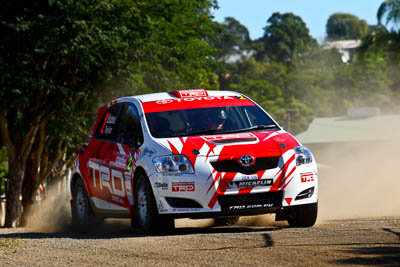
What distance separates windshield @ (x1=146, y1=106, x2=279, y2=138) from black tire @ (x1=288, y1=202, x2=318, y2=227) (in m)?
1.12

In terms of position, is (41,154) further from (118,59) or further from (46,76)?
(118,59)

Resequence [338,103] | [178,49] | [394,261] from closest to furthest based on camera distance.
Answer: [394,261] < [178,49] < [338,103]

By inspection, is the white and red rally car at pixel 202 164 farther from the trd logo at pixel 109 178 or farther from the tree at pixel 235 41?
the tree at pixel 235 41

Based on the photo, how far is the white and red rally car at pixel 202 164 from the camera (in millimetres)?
9398

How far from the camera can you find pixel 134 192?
10.0 metres

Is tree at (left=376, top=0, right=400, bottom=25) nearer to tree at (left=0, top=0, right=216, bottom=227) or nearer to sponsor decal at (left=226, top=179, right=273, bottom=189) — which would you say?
tree at (left=0, top=0, right=216, bottom=227)

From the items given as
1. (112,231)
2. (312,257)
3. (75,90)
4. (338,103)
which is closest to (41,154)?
(75,90)

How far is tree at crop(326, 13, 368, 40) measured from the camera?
154 meters

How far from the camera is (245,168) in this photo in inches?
372

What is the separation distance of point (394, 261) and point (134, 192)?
4.13m

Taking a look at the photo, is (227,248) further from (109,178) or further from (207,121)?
(109,178)

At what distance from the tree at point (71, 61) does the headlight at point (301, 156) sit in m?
10.8

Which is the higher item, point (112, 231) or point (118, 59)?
point (118, 59)

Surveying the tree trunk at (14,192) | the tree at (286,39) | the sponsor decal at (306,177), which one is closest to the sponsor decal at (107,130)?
the sponsor decal at (306,177)
